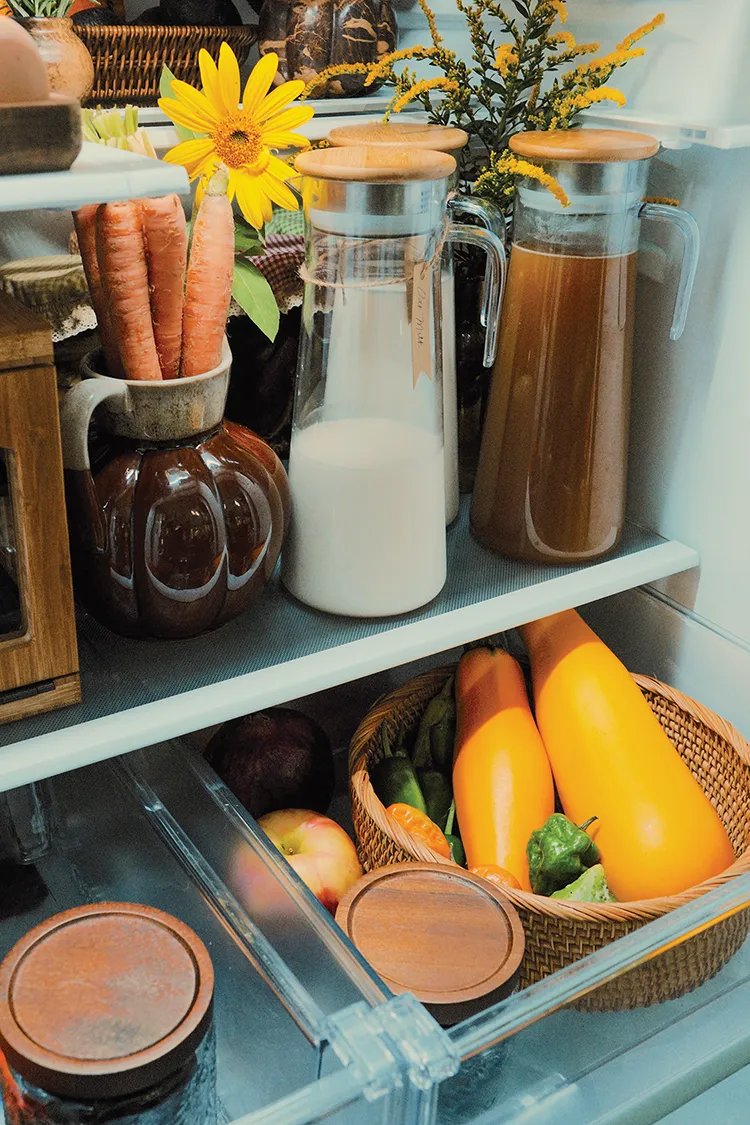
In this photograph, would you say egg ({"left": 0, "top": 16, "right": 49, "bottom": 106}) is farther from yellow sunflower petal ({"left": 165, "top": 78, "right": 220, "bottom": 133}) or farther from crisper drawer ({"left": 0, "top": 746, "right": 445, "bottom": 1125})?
crisper drawer ({"left": 0, "top": 746, "right": 445, "bottom": 1125})

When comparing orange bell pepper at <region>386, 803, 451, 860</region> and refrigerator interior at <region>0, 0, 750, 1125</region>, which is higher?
refrigerator interior at <region>0, 0, 750, 1125</region>

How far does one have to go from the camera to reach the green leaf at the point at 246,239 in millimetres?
828

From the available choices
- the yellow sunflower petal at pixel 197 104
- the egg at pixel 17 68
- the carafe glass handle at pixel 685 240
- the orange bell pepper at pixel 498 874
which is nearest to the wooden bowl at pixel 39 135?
the egg at pixel 17 68

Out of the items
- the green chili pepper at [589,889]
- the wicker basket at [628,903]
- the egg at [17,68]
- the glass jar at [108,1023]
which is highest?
the egg at [17,68]

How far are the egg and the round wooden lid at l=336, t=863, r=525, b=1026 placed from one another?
532 mm

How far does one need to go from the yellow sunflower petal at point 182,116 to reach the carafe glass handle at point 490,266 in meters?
0.19

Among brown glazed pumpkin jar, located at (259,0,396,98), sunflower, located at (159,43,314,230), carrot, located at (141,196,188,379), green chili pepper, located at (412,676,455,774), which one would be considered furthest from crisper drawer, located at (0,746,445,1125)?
brown glazed pumpkin jar, located at (259,0,396,98)

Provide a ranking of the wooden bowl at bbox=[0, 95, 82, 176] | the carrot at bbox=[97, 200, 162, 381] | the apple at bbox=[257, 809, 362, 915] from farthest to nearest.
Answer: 1. the apple at bbox=[257, 809, 362, 915]
2. the carrot at bbox=[97, 200, 162, 381]
3. the wooden bowl at bbox=[0, 95, 82, 176]

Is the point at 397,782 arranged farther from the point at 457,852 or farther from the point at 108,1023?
the point at 108,1023

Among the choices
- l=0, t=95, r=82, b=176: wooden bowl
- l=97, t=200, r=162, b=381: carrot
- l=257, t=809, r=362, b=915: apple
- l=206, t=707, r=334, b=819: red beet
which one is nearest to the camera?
l=0, t=95, r=82, b=176: wooden bowl

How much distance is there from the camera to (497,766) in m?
0.92

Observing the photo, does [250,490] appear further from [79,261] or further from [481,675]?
[481,675]

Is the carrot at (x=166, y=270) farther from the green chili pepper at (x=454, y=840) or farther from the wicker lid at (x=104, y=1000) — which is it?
the green chili pepper at (x=454, y=840)

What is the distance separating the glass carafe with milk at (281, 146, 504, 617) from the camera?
2.37ft
